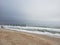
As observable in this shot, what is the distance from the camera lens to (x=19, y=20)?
39.6 inches

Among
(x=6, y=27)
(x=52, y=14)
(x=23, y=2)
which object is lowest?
(x=6, y=27)

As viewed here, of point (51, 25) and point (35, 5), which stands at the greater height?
point (35, 5)

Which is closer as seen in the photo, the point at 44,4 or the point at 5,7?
the point at 44,4

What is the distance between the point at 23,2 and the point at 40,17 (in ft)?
0.69

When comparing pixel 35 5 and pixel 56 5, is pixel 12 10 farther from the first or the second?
pixel 56 5

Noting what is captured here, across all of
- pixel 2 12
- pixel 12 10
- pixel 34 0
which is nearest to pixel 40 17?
→ pixel 34 0

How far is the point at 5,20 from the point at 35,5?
32 centimetres

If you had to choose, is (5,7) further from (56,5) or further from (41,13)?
(56,5)

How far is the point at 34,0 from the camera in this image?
96 cm

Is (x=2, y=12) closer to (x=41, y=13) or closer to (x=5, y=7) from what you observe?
(x=5, y=7)

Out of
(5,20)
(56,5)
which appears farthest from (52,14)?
(5,20)

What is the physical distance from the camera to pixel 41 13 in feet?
3.11

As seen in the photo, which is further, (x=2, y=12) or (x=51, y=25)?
(x=2, y=12)

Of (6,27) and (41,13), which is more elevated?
(41,13)
